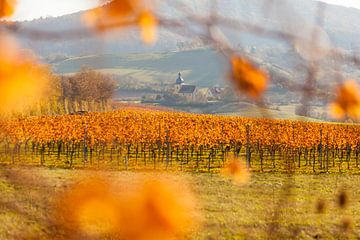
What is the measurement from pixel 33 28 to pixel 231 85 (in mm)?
211

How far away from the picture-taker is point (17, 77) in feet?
1.40

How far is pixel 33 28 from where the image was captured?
42cm

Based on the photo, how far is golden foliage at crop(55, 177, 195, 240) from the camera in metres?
0.38

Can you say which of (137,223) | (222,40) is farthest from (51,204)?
(222,40)

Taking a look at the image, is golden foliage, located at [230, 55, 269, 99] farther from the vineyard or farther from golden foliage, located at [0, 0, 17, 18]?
the vineyard

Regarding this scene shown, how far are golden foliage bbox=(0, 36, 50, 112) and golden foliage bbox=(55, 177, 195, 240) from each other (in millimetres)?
78

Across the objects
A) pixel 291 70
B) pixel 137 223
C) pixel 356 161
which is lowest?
pixel 356 161

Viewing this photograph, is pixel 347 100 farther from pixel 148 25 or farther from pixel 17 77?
pixel 17 77

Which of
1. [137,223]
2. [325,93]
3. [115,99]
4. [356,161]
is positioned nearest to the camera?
[137,223]

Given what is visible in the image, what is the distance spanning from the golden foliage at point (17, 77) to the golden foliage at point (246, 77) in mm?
196

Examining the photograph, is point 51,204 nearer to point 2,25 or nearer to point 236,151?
point 2,25

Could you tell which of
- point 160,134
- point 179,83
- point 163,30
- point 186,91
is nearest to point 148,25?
Result: point 163,30

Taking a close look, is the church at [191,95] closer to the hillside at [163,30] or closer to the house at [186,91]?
the house at [186,91]

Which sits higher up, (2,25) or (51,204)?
(2,25)
